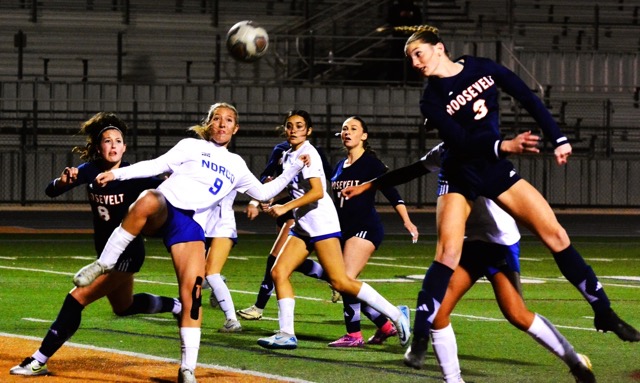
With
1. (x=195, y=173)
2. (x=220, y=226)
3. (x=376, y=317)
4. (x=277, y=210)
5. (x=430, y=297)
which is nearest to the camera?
(x=430, y=297)

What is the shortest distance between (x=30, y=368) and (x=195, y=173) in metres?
1.71

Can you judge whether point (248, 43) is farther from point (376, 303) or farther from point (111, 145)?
point (111, 145)

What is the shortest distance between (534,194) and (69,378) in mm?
3307

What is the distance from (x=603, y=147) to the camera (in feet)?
111

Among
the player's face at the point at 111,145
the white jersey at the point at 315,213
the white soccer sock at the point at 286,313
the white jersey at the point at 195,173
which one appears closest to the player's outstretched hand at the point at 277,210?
the white jersey at the point at 315,213

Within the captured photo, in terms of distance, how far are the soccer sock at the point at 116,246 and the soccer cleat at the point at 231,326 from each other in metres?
3.24

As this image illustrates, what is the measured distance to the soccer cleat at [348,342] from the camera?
10117mm

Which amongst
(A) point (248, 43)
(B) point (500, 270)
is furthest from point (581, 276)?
(A) point (248, 43)

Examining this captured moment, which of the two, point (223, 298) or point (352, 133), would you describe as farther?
point (223, 298)

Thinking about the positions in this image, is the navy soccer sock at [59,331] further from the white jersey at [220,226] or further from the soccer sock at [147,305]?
the white jersey at [220,226]

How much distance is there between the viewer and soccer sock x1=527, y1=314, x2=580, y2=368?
7.52m

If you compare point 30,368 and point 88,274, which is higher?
point 88,274

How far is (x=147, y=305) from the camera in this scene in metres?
9.48

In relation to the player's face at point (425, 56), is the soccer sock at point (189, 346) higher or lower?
lower
